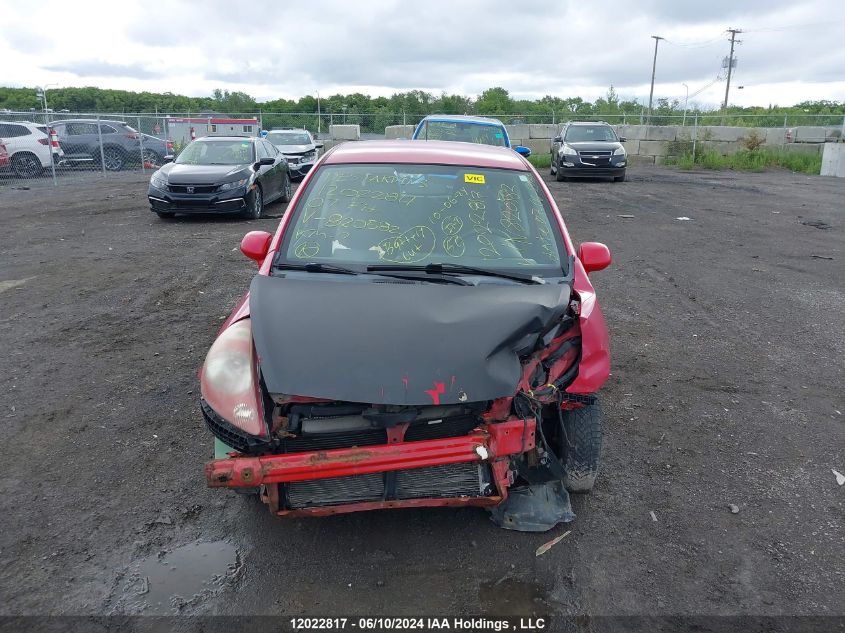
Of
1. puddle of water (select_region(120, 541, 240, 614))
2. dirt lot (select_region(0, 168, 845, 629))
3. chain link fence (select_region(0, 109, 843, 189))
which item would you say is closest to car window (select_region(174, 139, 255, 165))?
dirt lot (select_region(0, 168, 845, 629))

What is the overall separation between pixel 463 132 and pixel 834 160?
1755 cm

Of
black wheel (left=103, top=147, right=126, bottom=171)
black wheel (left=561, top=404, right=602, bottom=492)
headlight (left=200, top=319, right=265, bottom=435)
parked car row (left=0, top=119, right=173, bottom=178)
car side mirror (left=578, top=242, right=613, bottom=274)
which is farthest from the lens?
black wheel (left=103, top=147, right=126, bottom=171)

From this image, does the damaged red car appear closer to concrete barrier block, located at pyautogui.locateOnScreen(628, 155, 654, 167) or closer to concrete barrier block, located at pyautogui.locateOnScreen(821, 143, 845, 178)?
concrete barrier block, located at pyautogui.locateOnScreen(821, 143, 845, 178)

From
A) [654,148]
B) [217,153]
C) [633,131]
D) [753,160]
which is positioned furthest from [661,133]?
[217,153]

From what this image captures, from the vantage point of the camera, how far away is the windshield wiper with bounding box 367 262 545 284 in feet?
11.8

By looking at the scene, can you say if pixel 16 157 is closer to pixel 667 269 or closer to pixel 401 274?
pixel 667 269

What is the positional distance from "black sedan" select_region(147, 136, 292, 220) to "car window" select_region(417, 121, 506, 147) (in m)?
3.23

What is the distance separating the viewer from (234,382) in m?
2.95

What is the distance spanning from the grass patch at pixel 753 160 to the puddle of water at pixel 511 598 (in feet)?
84.9

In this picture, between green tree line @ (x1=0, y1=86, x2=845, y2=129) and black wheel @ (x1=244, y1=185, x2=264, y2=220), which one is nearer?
black wheel @ (x1=244, y1=185, x2=264, y2=220)

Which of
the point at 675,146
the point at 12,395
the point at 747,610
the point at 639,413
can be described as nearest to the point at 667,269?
the point at 639,413

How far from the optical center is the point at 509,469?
3.05 metres

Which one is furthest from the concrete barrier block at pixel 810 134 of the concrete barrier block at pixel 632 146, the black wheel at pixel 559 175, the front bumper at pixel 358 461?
the front bumper at pixel 358 461

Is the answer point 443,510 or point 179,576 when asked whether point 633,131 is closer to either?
point 443,510
